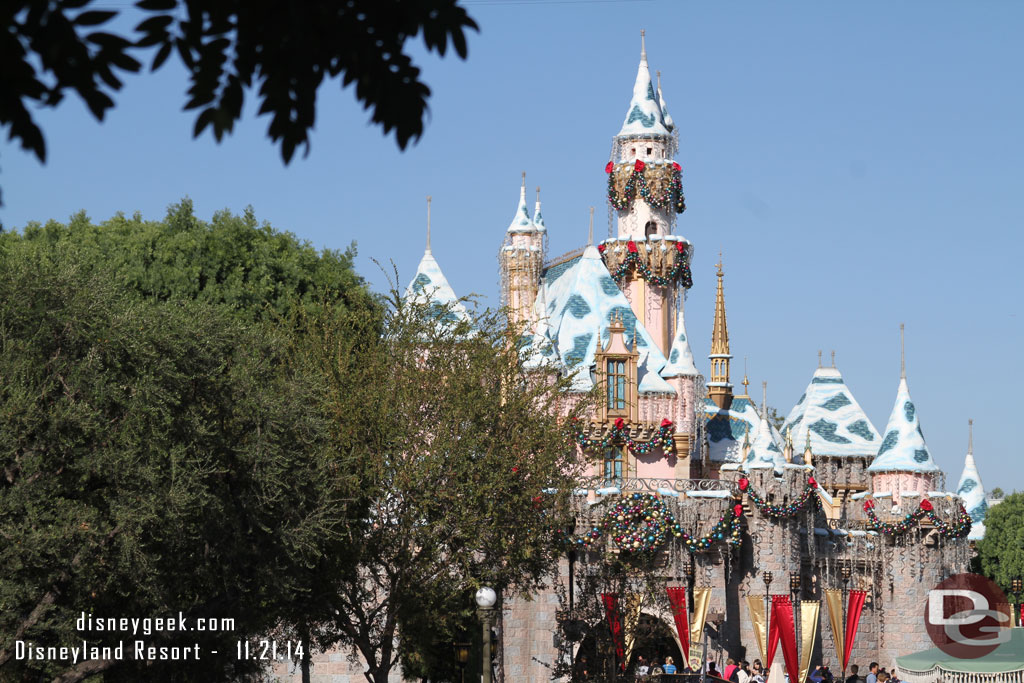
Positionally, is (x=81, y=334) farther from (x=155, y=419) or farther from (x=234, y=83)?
(x=234, y=83)

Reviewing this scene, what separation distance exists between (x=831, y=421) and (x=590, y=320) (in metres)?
14.3

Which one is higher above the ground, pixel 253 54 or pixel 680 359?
pixel 680 359

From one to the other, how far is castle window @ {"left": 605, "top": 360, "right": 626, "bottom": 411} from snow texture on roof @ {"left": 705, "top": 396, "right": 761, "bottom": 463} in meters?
6.21

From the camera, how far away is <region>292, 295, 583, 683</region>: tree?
27.4 meters

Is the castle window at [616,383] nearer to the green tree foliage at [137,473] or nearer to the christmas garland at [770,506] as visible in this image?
the christmas garland at [770,506]

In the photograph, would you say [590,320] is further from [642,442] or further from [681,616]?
[681,616]

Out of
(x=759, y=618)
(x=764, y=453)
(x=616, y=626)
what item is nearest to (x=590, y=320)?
(x=764, y=453)

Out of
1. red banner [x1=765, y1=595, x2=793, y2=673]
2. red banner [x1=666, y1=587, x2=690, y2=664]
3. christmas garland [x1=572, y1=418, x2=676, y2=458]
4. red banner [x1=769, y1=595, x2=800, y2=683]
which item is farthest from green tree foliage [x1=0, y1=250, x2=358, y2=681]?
christmas garland [x1=572, y1=418, x2=676, y2=458]

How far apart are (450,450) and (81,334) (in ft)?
26.6

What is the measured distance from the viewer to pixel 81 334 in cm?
2167

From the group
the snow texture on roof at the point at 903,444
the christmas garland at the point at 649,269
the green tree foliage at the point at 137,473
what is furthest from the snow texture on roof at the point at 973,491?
the green tree foliage at the point at 137,473

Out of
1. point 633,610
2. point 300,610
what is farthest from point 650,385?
point 300,610

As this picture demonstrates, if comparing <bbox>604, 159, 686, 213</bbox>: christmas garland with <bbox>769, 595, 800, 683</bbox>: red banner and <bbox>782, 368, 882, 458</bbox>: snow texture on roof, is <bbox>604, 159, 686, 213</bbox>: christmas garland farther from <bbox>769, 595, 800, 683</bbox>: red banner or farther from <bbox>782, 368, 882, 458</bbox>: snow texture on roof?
<bbox>769, 595, 800, 683</bbox>: red banner

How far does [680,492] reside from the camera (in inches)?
1553
